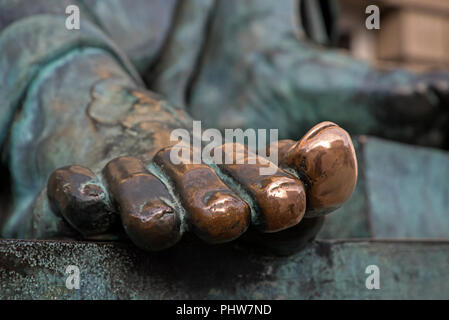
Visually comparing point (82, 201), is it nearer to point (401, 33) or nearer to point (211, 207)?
point (211, 207)

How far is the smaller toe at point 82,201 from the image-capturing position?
20.0 inches

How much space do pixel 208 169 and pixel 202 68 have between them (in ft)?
2.33

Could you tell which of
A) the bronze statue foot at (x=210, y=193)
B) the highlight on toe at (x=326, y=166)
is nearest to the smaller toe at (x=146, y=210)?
the bronze statue foot at (x=210, y=193)

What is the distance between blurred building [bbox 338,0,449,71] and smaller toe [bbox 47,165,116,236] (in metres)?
4.17

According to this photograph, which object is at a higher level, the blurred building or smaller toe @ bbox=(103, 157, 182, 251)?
the blurred building

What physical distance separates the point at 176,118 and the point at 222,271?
0.19 m

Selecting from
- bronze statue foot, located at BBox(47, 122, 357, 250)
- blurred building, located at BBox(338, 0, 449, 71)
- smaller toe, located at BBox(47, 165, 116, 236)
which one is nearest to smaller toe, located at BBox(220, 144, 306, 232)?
bronze statue foot, located at BBox(47, 122, 357, 250)

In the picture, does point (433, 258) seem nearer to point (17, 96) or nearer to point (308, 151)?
point (308, 151)

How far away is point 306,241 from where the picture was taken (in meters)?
0.56

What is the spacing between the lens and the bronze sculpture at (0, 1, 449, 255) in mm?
479

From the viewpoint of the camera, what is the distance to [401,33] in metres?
4.55

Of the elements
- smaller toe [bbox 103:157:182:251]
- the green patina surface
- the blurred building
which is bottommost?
the green patina surface

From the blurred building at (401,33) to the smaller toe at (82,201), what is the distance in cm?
417

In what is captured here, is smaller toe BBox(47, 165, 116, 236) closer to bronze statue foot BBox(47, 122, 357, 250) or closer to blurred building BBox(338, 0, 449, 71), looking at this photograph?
bronze statue foot BBox(47, 122, 357, 250)
